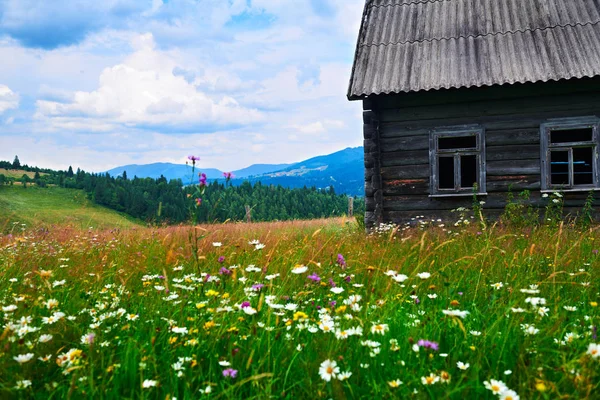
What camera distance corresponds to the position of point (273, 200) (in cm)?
9150

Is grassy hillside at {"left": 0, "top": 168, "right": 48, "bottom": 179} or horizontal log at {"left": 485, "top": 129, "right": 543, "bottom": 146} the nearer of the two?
horizontal log at {"left": 485, "top": 129, "right": 543, "bottom": 146}

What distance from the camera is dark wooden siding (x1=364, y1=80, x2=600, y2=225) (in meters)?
9.71

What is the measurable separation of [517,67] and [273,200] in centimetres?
8282

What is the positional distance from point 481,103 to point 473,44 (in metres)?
1.33

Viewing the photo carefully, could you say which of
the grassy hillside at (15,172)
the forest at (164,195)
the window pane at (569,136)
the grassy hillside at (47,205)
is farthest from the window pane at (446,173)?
the grassy hillside at (15,172)

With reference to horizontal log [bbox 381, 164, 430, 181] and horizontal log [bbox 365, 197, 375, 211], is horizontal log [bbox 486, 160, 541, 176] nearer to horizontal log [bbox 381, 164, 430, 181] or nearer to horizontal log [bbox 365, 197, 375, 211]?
horizontal log [bbox 381, 164, 430, 181]

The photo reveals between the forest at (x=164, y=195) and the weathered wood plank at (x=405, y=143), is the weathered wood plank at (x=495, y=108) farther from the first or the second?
the forest at (x=164, y=195)

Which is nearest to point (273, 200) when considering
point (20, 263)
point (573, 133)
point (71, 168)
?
point (71, 168)

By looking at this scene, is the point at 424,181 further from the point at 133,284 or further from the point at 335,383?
the point at 335,383

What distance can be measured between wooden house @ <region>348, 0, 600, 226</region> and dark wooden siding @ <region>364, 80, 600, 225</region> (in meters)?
0.02

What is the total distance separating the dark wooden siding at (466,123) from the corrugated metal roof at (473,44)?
1.99 ft

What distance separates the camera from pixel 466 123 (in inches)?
396

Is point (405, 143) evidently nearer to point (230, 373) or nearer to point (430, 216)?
point (430, 216)

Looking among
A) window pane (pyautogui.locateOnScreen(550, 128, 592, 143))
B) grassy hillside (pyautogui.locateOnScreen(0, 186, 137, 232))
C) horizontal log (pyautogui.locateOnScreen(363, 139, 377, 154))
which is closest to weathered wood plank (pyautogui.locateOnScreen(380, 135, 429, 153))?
horizontal log (pyautogui.locateOnScreen(363, 139, 377, 154))
